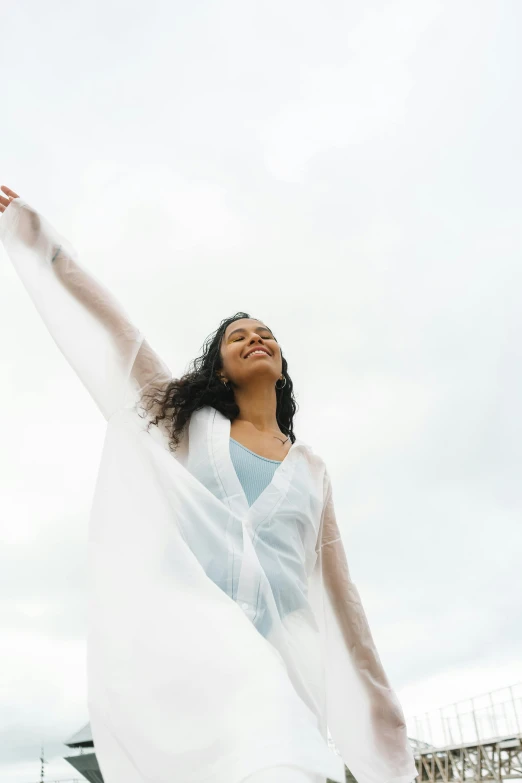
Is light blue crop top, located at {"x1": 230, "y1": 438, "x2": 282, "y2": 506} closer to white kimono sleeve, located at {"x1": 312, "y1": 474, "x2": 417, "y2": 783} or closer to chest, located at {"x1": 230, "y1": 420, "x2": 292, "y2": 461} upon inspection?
chest, located at {"x1": 230, "y1": 420, "x2": 292, "y2": 461}

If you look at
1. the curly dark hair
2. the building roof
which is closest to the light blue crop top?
the curly dark hair

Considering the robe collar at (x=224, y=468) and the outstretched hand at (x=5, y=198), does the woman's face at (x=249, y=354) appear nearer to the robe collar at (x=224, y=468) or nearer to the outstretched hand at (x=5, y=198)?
the robe collar at (x=224, y=468)

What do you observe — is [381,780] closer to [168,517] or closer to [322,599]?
[322,599]

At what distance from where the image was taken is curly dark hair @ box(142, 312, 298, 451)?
3400mm

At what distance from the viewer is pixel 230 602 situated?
2361 mm

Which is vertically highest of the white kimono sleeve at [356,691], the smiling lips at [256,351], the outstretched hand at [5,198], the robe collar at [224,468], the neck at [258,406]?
the outstretched hand at [5,198]

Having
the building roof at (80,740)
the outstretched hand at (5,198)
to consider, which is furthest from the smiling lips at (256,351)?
the building roof at (80,740)

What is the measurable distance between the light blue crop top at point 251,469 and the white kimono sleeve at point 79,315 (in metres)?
0.59

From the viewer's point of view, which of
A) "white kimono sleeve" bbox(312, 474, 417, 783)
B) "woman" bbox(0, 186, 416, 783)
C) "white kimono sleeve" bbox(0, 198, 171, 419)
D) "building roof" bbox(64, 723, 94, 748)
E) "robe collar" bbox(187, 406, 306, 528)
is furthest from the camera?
"building roof" bbox(64, 723, 94, 748)

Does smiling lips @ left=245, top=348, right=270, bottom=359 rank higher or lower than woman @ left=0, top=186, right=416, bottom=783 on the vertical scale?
higher

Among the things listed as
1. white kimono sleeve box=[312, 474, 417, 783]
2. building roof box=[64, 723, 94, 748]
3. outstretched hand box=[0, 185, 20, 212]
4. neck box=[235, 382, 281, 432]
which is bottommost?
white kimono sleeve box=[312, 474, 417, 783]

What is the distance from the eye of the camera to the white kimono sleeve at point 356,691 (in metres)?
3.25

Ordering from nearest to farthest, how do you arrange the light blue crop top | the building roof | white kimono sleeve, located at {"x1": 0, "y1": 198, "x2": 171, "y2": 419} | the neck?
the light blue crop top < white kimono sleeve, located at {"x1": 0, "y1": 198, "x2": 171, "y2": 419} < the neck < the building roof

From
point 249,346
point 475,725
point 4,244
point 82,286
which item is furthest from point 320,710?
point 475,725
